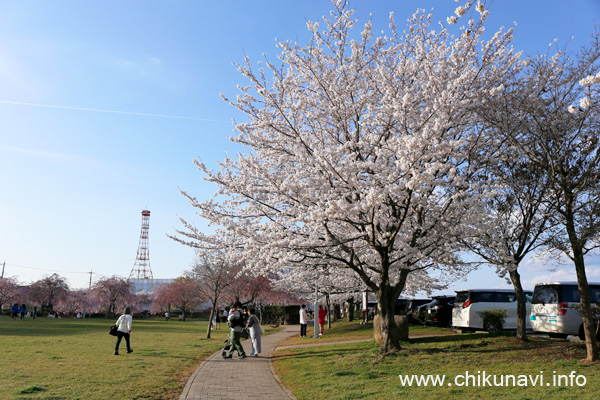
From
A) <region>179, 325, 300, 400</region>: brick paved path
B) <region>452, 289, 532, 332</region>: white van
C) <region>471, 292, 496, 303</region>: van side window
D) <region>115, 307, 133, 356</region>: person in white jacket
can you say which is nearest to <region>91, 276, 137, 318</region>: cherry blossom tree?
<region>115, 307, 133, 356</region>: person in white jacket

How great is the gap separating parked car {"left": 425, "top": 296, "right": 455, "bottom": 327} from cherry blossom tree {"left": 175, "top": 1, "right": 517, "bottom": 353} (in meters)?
10.9

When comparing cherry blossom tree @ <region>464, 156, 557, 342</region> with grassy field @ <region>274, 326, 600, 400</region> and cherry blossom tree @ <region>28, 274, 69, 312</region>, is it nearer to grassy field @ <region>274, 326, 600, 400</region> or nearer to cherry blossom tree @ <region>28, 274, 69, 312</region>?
grassy field @ <region>274, 326, 600, 400</region>

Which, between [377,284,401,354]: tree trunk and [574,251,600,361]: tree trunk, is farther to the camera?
[377,284,401,354]: tree trunk

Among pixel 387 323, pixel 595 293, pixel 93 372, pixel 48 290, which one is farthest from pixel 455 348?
pixel 48 290

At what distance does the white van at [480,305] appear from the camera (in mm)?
17578

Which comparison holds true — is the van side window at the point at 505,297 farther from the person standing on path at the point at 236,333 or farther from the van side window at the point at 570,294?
the person standing on path at the point at 236,333

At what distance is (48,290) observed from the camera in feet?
201

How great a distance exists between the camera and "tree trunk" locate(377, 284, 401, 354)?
11711 millimetres

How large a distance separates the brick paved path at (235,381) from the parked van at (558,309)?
8136 millimetres

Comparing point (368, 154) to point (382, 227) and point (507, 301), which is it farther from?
point (507, 301)

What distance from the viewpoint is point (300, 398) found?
803 centimetres

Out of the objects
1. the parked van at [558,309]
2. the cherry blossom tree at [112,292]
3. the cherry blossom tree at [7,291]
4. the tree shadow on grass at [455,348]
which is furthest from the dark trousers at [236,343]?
the cherry blossom tree at [7,291]

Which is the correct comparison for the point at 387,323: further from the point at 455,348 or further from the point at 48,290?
the point at 48,290

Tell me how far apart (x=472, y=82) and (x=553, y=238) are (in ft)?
18.0
